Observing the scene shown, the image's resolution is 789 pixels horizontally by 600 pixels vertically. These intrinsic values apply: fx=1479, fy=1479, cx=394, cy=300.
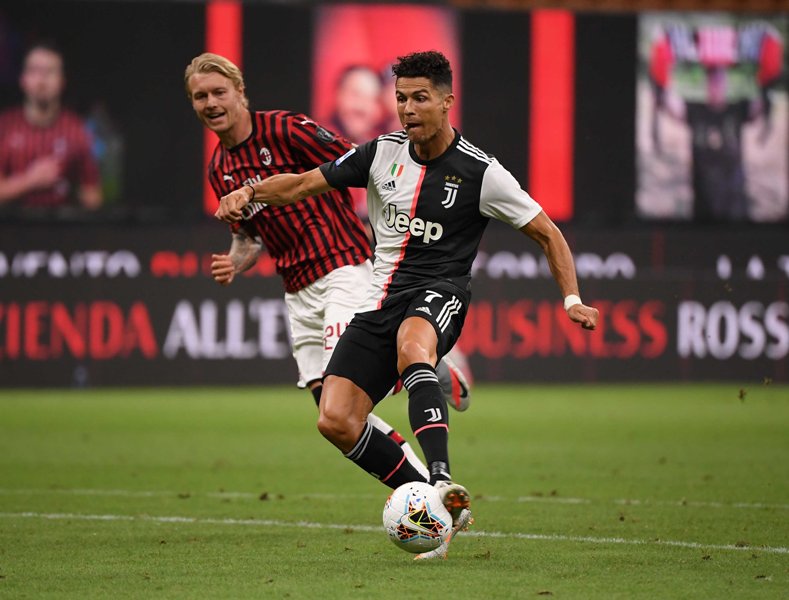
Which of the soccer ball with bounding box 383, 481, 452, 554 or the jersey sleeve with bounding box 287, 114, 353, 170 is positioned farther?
the jersey sleeve with bounding box 287, 114, 353, 170

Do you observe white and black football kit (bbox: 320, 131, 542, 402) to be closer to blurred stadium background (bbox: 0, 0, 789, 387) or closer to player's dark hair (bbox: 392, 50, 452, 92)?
player's dark hair (bbox: 392, 50, 452, 92)

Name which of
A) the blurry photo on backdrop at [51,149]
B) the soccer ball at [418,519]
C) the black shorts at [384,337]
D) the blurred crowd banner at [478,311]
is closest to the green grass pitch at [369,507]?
the soccer ball at [418,519]

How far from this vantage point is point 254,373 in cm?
1747

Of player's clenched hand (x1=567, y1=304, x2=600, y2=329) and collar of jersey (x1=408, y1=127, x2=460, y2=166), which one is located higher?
collar of jersey (x1=408, y1=127, x2=460, y2=166)

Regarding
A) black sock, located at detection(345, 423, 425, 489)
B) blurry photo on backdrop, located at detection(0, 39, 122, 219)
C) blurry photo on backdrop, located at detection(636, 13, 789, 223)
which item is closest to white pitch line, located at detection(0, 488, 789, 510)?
black sock, located at detection(345, 423, 425, 489)

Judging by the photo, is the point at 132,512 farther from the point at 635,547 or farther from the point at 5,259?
the point at 5,259

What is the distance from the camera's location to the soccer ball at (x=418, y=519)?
569cm

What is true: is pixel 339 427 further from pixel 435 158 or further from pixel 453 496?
pixel 435 158

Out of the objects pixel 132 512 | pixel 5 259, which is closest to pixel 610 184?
pixel 5 259

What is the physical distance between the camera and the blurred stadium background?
17125 millimetres

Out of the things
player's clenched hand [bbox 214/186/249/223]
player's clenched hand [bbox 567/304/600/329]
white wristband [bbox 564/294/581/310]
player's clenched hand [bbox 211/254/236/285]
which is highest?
player's clenched hand [bbox 214/186/249/223]

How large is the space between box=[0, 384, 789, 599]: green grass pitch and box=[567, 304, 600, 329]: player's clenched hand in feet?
3.11

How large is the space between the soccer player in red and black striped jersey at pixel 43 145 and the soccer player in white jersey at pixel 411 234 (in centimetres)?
1127

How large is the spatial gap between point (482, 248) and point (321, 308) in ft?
34.2
